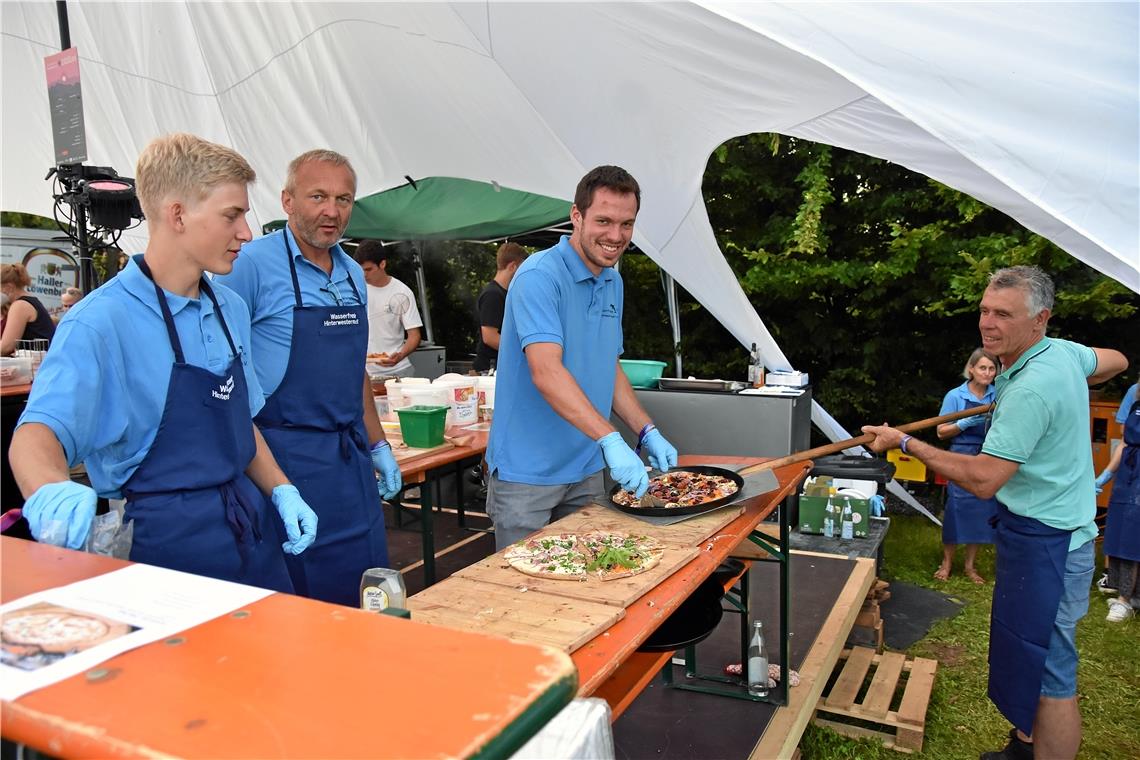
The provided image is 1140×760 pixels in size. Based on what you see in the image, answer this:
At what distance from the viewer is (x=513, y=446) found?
8.30 feet

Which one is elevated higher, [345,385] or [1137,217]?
[1137,217]

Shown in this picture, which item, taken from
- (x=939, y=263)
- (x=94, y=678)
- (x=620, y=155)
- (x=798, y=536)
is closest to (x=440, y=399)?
(x=620, y=155)

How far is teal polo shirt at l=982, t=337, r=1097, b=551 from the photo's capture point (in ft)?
8.45

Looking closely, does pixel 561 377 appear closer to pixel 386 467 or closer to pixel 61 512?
pixel 386 467

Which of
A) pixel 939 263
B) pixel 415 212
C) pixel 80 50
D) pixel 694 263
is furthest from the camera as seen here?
pixel 415 212

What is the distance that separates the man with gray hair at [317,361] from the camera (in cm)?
243

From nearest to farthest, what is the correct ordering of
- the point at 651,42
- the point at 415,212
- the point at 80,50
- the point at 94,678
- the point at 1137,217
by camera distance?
the point at 94,678 → the point at 1137,217 → the point at 651,42 → the point at 80,50 → the point at 415,212

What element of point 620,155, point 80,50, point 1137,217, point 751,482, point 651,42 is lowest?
point 751,482

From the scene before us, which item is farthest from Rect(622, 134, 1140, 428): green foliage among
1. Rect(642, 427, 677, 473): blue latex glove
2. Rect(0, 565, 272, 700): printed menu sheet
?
Rect(0, 565, 272, 700): printed menu sheet

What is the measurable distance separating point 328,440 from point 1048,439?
96.0 inches

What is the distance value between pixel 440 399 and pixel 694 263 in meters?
2.02

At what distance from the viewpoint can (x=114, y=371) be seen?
5.35ft

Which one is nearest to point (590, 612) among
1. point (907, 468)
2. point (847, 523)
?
point (847, 523)

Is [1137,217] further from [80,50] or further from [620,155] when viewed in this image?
[80,50]
